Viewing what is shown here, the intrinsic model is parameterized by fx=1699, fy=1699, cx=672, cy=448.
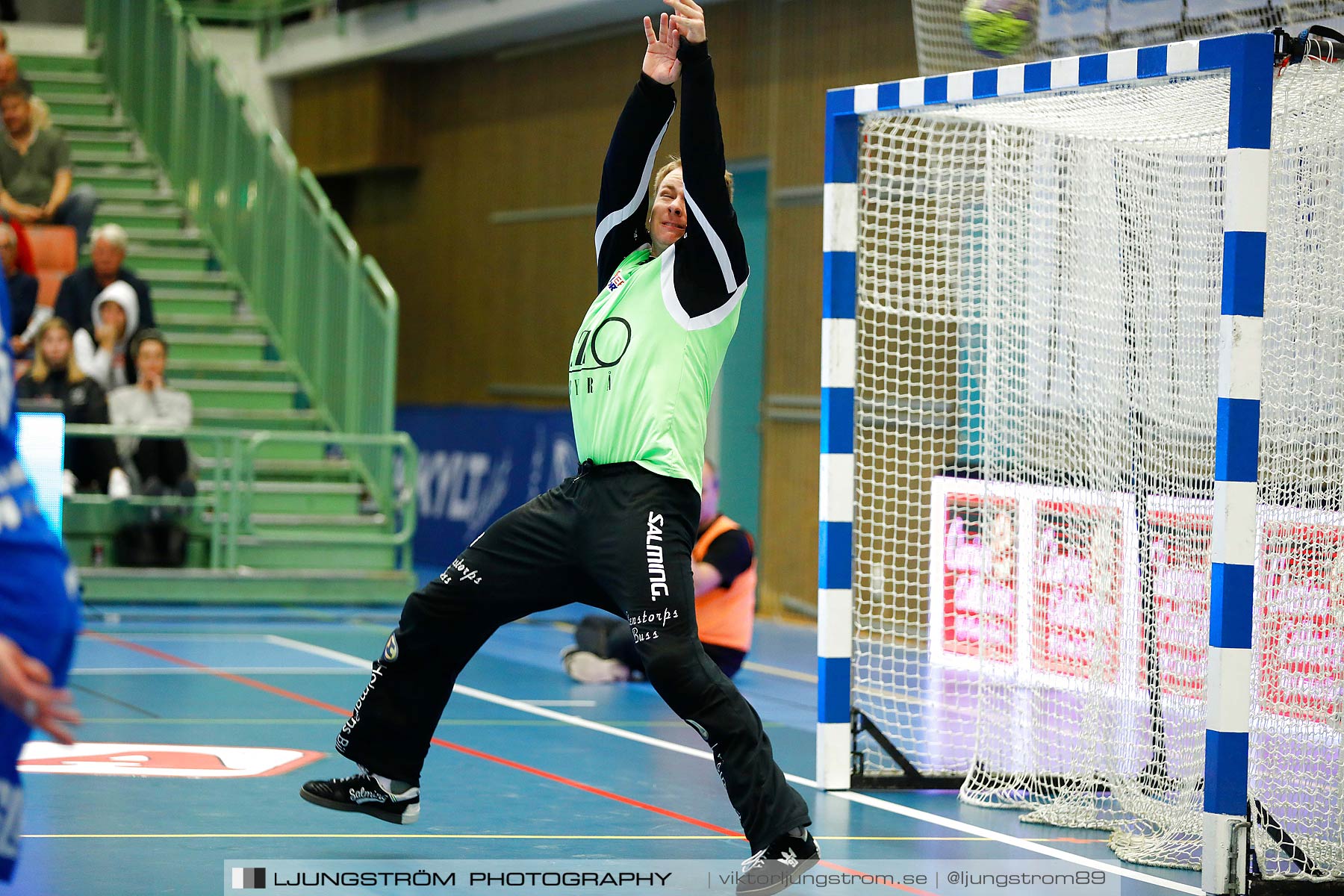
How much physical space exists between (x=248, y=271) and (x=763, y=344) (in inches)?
239

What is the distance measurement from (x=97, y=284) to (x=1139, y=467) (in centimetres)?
1034

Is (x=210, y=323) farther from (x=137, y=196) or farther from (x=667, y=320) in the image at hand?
(x=667, y=320)

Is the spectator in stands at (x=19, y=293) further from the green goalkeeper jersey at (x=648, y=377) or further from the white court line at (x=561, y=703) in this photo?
→ the green goalkeeper jersey at (x=648, y=377)

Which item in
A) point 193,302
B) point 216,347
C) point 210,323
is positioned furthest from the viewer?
point 193,302

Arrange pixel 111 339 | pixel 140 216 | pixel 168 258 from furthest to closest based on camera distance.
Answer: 1. pixel 140 216
2. pixel 168 258
3. pixel 111 339

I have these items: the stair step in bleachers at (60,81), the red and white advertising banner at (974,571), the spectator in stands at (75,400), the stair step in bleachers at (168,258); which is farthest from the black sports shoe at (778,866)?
the stair step in bleachers at (60,81)

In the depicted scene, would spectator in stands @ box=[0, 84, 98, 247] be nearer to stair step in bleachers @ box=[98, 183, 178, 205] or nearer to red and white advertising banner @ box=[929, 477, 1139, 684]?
stair step in bleachers @ box=[98, 183, 178, 205]

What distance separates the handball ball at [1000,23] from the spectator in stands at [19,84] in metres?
11.4

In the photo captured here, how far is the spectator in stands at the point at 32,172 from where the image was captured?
1597cm

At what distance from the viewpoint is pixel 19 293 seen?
549 inches

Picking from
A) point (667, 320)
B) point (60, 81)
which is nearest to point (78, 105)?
point (60, 81)

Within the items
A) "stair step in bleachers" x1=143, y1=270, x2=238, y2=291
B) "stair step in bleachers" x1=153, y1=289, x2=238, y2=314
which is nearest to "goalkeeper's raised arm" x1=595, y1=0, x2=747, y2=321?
"stair step in bleachers" x1=153, y1=289, x2=238, y2=314

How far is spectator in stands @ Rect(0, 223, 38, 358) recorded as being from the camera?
13867mm

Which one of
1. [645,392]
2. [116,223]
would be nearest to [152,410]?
[116,223]
